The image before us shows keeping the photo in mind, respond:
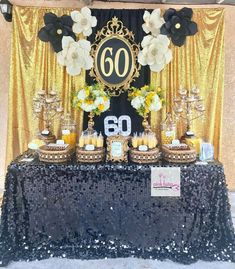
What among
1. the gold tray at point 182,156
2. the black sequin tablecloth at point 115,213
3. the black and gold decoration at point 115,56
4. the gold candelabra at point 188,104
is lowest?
the black sequin tablecloth at point 115,213

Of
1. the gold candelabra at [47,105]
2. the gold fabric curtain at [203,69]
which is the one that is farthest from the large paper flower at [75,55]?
the gold fabric curtain at [203,69]

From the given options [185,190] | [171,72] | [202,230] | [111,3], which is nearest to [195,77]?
[171,72]

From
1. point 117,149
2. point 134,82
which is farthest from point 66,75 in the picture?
point 117,149

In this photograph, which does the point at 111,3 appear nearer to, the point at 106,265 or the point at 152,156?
the point at 152,156

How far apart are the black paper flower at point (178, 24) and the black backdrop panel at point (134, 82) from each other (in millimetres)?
263

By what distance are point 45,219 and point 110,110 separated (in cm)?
134

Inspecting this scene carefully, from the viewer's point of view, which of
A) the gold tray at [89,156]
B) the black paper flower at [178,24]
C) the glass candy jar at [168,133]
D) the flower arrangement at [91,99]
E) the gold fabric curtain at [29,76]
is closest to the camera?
the gold tray at [89,156]

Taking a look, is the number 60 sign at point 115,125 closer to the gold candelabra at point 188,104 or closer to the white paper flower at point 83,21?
the gold candelabra at point 188,104

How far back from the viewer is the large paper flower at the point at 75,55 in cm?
291

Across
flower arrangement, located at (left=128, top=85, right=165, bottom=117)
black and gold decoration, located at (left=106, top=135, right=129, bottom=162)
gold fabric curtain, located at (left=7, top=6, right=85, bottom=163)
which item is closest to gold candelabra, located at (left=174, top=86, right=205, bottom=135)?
flower arrangement, located at (left=128, top=85, right=165, bottom=117)

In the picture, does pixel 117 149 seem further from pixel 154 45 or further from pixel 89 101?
pixel 154 45

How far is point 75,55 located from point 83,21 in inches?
13.5

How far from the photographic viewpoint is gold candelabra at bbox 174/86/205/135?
2941 mm

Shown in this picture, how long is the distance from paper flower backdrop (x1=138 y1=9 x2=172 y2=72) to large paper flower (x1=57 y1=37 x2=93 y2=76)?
1.74 ft
